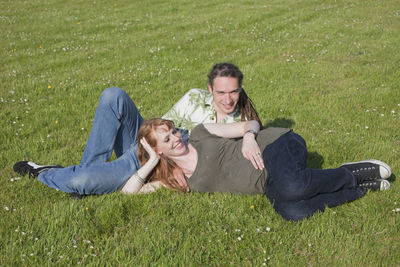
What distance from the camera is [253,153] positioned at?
583cm

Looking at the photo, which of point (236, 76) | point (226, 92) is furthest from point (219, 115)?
point (236, 76)

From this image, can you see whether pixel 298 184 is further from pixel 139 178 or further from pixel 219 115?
pixel 139 178

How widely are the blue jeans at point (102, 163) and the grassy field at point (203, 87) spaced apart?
228 millimetres

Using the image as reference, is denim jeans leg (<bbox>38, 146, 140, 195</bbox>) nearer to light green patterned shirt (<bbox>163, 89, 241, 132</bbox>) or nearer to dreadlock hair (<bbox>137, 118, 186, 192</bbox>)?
dreadlock hair (<bbox>137, 118, 186, 192</bbox>)

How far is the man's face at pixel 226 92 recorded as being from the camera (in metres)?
6.39

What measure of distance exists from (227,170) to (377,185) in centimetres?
233

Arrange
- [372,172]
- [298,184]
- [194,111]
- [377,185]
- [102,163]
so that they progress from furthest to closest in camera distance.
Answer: [194,111] → [102,163] → [372,172] → [377,185] → [298,184]

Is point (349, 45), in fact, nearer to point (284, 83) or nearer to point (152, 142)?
point (284, 83)

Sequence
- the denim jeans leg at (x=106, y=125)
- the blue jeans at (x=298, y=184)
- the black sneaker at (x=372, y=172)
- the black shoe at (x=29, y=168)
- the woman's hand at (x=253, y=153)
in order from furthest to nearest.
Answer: the black shoe at (x=29, y=168) < the denim jeans leg at (x=106, y=125) < the black sneaker at (x=372, y=172) < the woman's hand at (x=253, y=153) < the blue jeans at (x=298, y=184)

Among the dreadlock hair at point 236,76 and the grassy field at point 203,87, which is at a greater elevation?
the dreadlock hair at point 236,76

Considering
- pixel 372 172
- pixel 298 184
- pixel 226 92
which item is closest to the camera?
pixel 298 184

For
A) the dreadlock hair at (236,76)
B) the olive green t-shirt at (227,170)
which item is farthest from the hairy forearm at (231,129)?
the dreadlock hair at (236,76)

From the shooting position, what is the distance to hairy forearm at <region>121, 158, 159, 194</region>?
629 centimetres

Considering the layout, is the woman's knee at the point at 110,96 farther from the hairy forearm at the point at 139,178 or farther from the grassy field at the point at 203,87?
the grassy field at the point at 203,87
